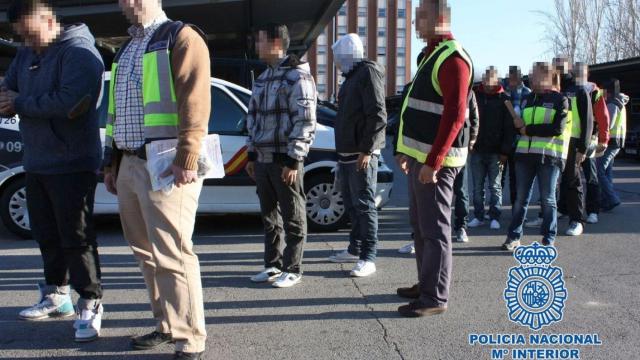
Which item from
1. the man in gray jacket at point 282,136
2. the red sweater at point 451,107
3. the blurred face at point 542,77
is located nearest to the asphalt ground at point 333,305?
the man in gray jacket at point 282,136

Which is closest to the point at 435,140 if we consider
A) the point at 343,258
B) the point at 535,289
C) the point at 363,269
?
the point at 535,289

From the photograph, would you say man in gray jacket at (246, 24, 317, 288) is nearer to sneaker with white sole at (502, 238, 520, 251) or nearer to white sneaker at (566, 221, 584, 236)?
sneaker with white sole at (502, 238, 520, 251)

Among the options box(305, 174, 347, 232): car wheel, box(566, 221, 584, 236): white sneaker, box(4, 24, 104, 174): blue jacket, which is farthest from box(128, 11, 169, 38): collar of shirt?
box(566, 221, 584, 236): white sneaker

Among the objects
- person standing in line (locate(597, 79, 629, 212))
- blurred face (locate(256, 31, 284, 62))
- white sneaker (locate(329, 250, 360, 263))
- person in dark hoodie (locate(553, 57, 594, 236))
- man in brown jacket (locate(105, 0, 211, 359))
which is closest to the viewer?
man in brown jacket (locate(105, 0, 211, 359))

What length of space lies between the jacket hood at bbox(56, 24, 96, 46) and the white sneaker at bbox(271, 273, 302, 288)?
7.50 feet

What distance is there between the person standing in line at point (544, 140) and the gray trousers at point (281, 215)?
247cm

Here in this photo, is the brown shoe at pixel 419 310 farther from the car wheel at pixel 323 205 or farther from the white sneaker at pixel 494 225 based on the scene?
the white sneaker at pixel 494 225

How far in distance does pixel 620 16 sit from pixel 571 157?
32562 mm

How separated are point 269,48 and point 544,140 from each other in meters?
2.93

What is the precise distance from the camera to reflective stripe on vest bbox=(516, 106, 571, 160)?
5.68 metres

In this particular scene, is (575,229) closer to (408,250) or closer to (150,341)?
(408,250)

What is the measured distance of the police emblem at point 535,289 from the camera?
3588mm

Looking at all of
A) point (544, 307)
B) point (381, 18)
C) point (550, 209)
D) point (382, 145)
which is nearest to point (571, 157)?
point (550, 209)

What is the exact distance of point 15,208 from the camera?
6.43 m
